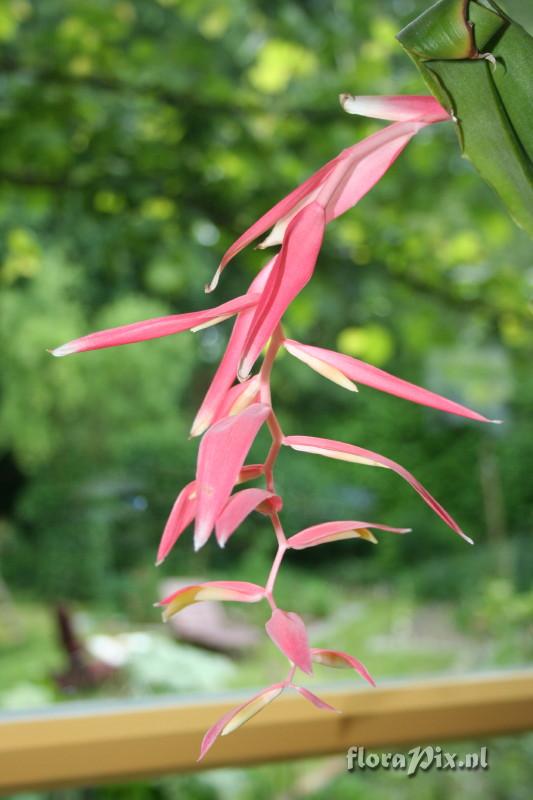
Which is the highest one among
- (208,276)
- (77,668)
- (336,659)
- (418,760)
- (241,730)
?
(336,659)

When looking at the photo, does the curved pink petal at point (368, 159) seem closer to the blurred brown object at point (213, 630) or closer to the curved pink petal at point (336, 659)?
the curved pink petal at point (336, 659)

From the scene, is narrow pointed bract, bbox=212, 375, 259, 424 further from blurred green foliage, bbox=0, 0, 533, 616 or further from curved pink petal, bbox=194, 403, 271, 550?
blurred green foliage, bbox=0, 0, 533, 616

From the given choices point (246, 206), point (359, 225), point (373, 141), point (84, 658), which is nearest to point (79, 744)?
point (373, 141)

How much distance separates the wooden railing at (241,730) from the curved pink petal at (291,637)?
0.33m

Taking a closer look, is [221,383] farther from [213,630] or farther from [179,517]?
[213,630]

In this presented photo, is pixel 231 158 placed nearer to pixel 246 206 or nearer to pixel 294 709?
pixel 246 206

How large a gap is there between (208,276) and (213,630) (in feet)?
4.08

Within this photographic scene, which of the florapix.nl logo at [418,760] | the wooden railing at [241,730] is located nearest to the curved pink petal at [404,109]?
the florapix.nl logo at [418,760]

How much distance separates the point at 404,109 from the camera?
0.44ft

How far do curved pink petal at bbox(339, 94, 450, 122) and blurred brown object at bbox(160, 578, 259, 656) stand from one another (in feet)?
9.42

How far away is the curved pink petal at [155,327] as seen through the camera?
123 millimetres

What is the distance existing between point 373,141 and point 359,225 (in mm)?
1129

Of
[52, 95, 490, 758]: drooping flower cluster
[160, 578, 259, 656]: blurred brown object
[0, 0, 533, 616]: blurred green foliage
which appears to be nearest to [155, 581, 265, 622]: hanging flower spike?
[52, 95, 490, 758]: drooping flower cluster

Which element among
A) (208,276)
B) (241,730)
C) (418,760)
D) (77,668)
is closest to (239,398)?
(418,760)
